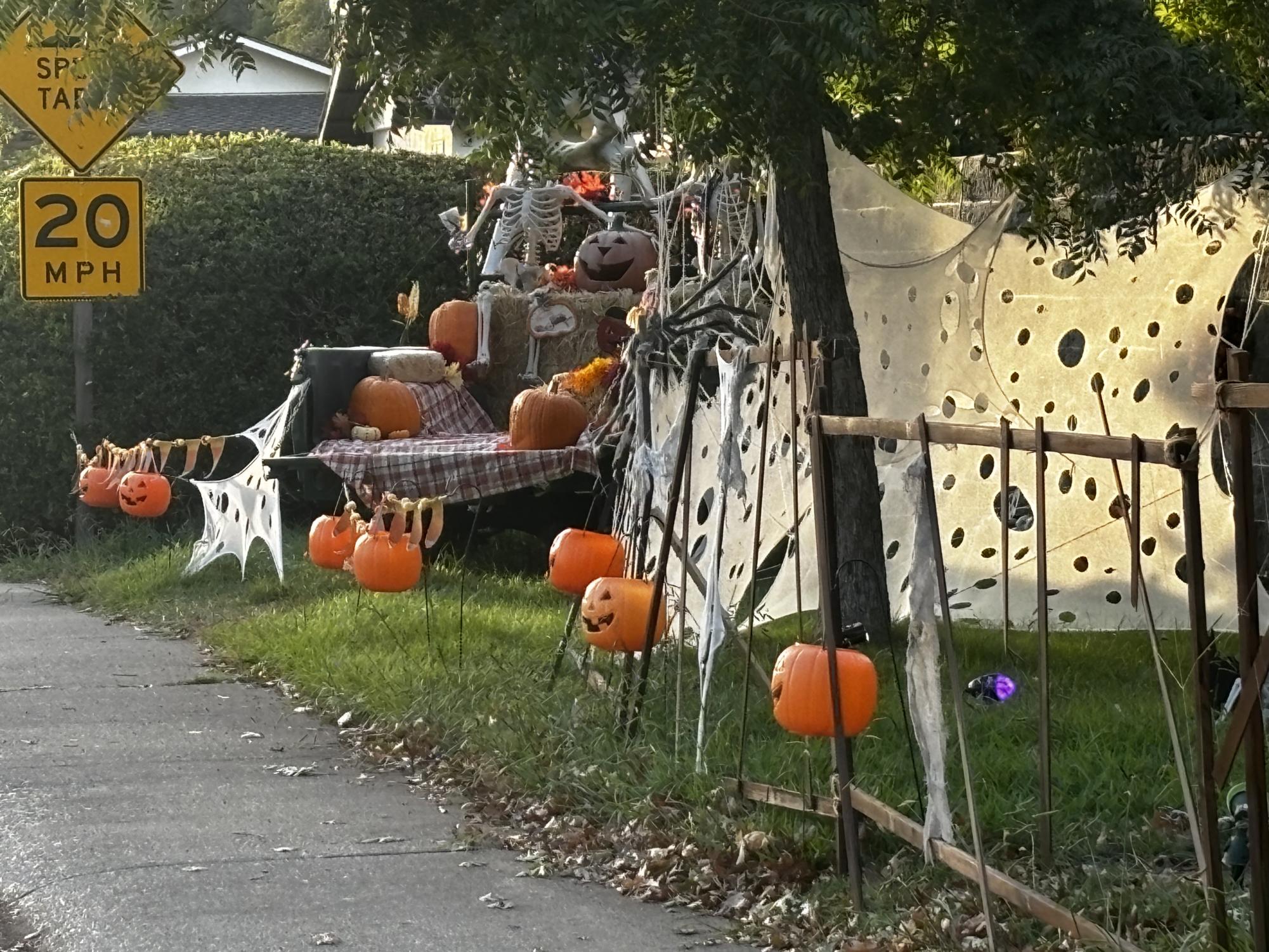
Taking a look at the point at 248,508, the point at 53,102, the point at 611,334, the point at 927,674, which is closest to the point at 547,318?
the point at 611,334

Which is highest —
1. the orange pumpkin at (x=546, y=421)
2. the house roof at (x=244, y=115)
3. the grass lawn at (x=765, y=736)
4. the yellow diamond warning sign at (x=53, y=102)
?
the house roof at (x=244, y=115)

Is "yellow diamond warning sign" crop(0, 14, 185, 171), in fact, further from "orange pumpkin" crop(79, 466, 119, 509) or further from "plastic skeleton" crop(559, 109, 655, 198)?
"plastic skeleton" crop(559, 109, 655, 198)

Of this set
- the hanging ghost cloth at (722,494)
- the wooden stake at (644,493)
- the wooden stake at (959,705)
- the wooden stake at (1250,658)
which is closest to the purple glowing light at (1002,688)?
the hanging ghost cloth at (722,494)

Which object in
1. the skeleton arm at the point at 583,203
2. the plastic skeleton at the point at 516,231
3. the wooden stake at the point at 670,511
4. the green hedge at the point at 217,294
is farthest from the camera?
the skeleton arm at the point at 583,203

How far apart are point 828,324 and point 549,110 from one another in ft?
7.74

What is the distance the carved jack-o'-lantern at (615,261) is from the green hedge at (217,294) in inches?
69.6

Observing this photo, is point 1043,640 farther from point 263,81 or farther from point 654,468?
point 263,81

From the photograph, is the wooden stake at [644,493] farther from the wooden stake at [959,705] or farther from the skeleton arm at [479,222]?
the skeleton arm at [479,222]

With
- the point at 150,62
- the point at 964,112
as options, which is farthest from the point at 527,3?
the point at 964,112

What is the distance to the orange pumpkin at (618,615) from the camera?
6504mm

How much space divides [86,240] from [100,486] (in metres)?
1.49

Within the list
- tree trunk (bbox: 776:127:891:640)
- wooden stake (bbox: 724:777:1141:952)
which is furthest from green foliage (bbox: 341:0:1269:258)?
wooden stake (bbox: 724:777:1141:952)

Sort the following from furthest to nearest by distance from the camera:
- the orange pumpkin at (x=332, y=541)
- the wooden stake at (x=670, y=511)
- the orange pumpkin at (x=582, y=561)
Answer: the orange pumpkin at (x=332, y=541)
the orange pumpkin at (x=582, y=561)
the wooden stake at (x=670, y=511)

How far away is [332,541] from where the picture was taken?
9188 mm
